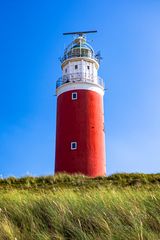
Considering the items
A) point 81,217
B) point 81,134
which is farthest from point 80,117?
point 81,217

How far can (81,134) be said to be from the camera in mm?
23922

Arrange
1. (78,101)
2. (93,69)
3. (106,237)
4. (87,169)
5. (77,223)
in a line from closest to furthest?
1. (106,237)
2. (77,223)
3. (87,169)
4. (78,101)
5. (93,69)

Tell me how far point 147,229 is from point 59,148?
19.7 m

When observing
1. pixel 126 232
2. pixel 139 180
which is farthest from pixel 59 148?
pixel 126 232

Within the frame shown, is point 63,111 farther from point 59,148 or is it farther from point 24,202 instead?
point 24,202

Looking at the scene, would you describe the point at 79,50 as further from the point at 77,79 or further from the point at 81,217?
the point at 81,217

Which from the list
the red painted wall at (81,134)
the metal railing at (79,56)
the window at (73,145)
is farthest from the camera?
the metal railing at (79,56)

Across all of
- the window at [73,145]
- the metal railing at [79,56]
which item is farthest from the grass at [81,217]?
the metal railing at [79,56]

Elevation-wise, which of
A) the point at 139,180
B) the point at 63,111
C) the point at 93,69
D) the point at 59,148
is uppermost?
the point at 93,69

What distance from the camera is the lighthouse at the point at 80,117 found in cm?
2352

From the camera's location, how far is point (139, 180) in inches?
657

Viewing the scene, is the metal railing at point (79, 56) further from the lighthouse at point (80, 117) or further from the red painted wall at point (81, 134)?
the red painted wall at point (81, 134)

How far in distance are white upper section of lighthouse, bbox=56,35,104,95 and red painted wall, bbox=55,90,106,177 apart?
814 millimetres

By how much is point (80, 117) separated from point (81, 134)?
1.23 metres
